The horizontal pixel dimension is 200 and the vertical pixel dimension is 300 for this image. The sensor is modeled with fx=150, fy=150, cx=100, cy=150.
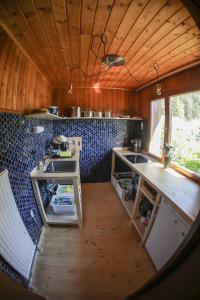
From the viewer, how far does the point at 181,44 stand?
1162 mm

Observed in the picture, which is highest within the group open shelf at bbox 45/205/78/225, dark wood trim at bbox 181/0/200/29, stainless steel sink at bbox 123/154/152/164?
dark wood trim at bbox 181/0/200/29

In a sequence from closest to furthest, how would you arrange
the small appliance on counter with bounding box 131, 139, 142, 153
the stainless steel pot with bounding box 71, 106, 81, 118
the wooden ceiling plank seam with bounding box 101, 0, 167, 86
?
the wooden ceiling plank seam with bounding box 101, 0, 167, 86, the stainless steel pot with bounding box 71, 106, 81, 118, the small appliance on counter with bounding box 131, 139, 142, 153

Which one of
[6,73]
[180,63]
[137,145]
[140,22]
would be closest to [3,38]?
[6,73]

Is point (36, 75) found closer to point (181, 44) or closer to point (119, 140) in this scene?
point (181, 44)

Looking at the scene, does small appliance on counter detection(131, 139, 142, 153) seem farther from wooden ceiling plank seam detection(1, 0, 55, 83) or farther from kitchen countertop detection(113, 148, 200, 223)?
wooden ceiling plank seam detection(1, 0, 55, 83)

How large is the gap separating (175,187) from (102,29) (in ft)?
4.61

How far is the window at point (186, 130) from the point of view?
1655 mm

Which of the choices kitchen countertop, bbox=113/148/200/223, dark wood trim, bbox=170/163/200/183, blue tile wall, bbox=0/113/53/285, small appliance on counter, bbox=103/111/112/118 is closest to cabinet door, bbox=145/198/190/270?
kitchen countertop, bbox=113/148/200/223

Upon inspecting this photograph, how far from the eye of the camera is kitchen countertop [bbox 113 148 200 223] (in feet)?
3.48

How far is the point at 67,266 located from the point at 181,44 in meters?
2.12

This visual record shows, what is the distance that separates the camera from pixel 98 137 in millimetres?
2912

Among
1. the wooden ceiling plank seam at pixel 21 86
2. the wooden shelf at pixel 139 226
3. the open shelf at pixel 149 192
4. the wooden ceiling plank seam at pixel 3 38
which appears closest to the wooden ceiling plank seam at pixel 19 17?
the wooden ceiling plank seam at pixel 3 38

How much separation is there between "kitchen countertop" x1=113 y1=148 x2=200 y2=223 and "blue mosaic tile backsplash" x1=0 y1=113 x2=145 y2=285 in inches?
41.8

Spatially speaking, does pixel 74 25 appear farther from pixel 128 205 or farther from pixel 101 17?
pixel 128 205
